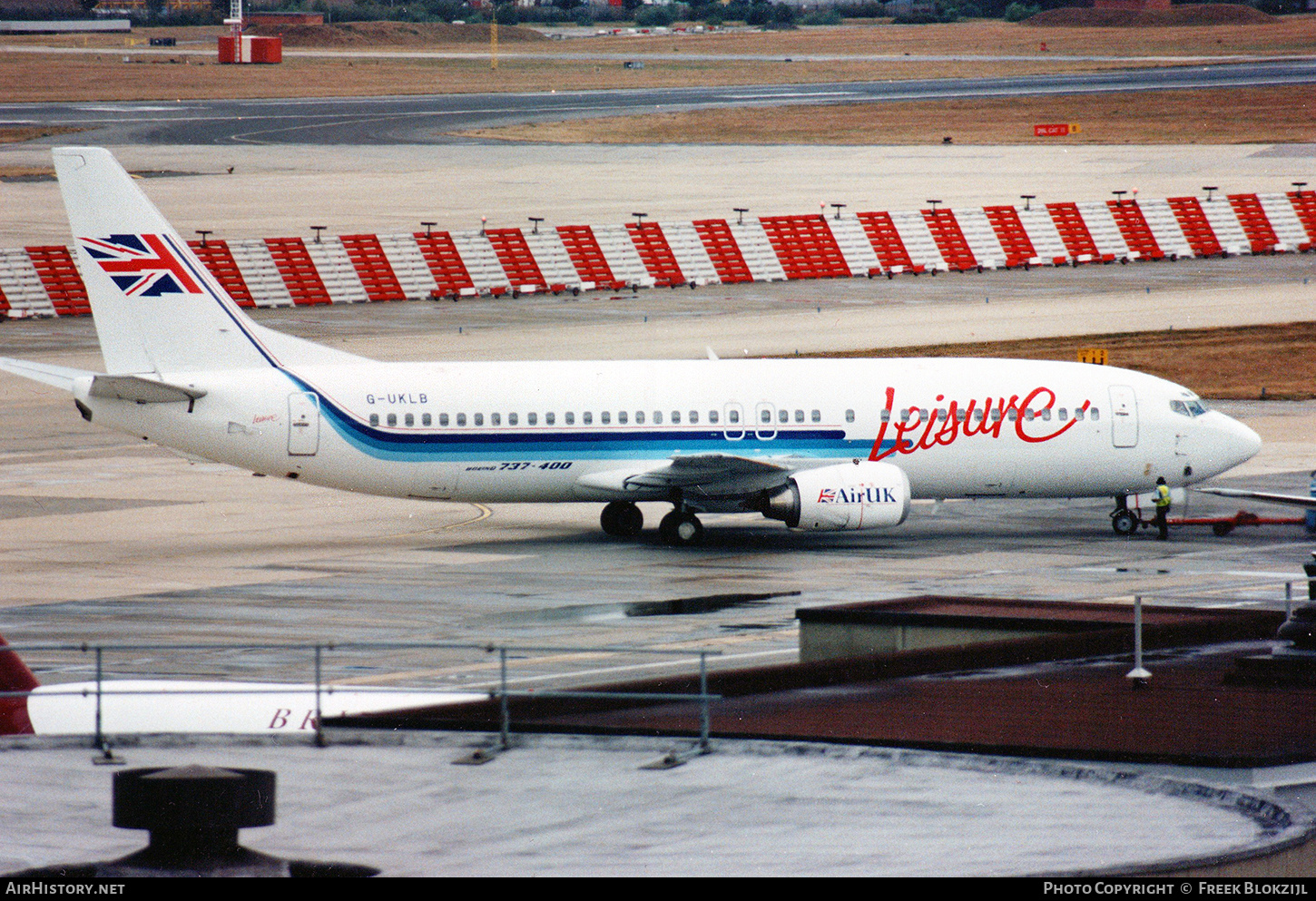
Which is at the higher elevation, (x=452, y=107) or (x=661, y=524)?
(x=452, y=107)

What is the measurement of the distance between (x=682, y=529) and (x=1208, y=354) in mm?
34850

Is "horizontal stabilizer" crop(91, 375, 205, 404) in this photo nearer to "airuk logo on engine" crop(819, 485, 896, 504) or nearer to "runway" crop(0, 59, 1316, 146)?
→ "airuk logo on engine" crop(819, 485, 896, 504)

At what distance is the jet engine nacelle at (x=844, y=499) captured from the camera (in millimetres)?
45125

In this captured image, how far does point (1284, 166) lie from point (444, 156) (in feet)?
181

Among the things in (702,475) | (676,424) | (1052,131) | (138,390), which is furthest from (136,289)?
(1052,131)

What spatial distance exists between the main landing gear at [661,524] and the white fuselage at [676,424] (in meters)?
0.54

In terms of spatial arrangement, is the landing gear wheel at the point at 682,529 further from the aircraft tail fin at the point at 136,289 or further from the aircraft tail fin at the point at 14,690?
the aircraft tail fin at the point at 14,690

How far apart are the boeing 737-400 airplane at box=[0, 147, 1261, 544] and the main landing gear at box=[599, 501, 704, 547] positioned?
0.17 ft

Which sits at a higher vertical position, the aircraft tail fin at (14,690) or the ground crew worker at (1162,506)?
the ground crew worker at (1162,506)

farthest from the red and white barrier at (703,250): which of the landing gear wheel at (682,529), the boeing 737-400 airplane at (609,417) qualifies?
the landing gear wheel at (682,529)

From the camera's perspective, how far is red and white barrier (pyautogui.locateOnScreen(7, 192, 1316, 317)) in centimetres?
8819

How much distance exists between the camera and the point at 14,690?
2542 centimetres

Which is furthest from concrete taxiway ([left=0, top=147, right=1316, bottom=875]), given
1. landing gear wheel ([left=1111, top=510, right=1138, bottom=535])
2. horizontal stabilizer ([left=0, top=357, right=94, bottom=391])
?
horizontal stabilizer ([left=0, top=357, right=94, bottom=391])

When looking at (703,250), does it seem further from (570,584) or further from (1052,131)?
(1052,131)
